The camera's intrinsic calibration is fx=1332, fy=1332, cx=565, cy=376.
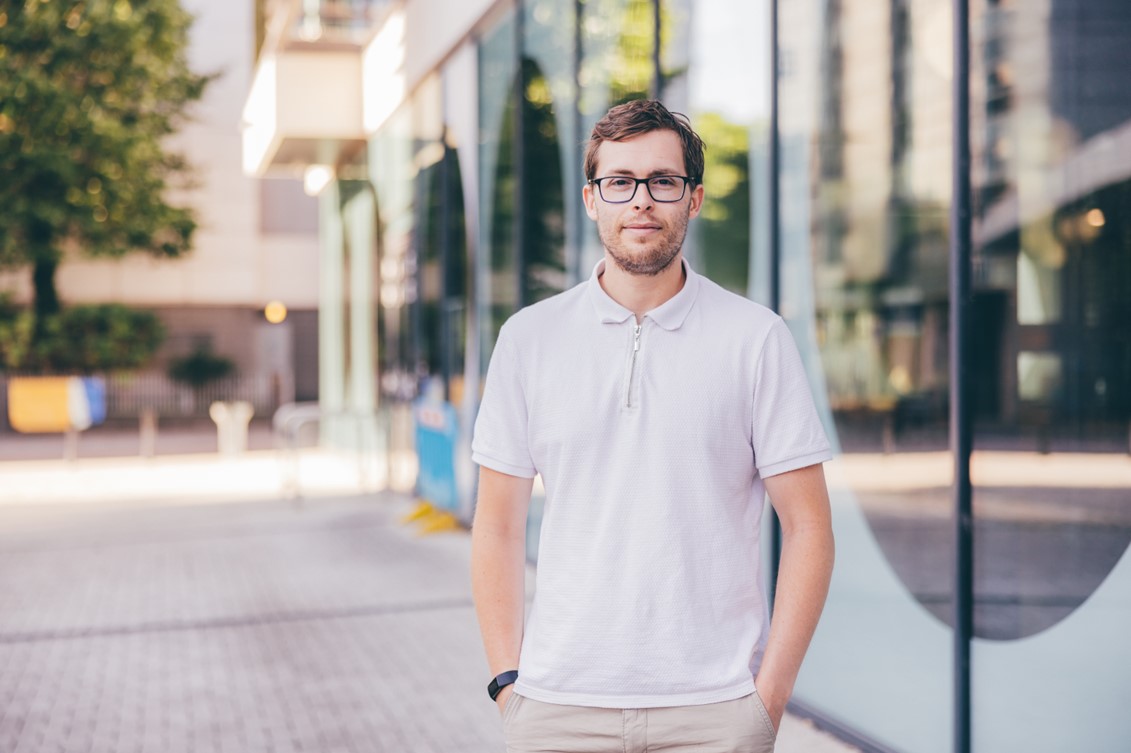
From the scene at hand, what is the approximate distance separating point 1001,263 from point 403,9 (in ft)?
31.7

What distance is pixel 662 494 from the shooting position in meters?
2.09

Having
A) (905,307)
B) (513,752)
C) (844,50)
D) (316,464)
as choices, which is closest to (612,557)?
(513,752)

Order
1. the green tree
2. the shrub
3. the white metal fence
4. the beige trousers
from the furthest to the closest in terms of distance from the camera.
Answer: the shrub → the white metal fence → the green tree → the beige trousers

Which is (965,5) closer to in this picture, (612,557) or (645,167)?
(645,167)

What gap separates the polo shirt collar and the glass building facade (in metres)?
2.08

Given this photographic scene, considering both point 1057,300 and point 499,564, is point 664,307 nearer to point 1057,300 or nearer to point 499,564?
point 499,564

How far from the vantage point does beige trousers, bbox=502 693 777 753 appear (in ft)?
6.79

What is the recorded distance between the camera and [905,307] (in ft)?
74.3

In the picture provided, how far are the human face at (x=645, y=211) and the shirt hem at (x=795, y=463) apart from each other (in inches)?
14.4

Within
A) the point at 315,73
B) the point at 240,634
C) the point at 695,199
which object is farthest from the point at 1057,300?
the point at 315,73

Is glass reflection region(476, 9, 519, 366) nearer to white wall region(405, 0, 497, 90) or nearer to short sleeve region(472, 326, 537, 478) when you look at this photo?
white wall region(405, 0, 497, 90)

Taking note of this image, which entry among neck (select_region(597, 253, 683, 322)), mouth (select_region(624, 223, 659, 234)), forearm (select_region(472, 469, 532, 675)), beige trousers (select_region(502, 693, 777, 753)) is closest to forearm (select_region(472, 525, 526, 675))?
forearm (select_region(472, 469, 532, 675))

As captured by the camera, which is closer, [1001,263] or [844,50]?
[1001,263]

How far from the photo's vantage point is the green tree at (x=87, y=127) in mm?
26391
